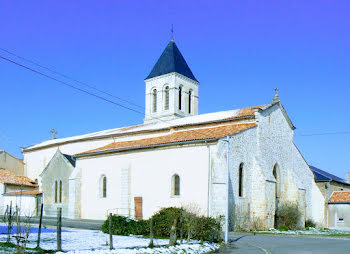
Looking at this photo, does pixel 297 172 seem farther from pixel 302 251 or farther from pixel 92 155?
pixel 302 251

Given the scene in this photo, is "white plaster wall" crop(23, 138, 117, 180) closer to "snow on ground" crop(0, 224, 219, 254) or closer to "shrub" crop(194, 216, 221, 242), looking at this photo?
"shrub" crop(194, 216, 221, 242)

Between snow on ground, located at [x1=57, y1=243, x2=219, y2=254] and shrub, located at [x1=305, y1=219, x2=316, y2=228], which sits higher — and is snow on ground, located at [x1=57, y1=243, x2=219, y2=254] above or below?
above

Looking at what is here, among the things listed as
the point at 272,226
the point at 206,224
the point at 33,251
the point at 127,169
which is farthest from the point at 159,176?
the point at 33,251

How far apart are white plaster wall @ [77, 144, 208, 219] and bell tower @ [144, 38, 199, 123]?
47.5 ft

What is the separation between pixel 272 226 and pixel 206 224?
13194mm

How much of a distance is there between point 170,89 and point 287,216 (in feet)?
72.0

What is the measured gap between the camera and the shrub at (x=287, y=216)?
33.6m

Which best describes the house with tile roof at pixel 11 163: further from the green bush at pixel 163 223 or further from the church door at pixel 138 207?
the green bush at pixel 163 223

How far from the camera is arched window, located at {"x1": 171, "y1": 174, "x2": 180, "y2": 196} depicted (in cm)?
3084

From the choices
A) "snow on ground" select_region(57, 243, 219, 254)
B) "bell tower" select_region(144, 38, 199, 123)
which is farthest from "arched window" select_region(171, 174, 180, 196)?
"bell tower" select_region(144, 38, 199, 123)

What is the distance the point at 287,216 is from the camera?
110 ft

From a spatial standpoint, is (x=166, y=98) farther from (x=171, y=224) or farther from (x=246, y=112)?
(x=171, y=224)

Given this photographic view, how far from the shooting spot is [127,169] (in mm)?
33906

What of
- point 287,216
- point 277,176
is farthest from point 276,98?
point 287,216
